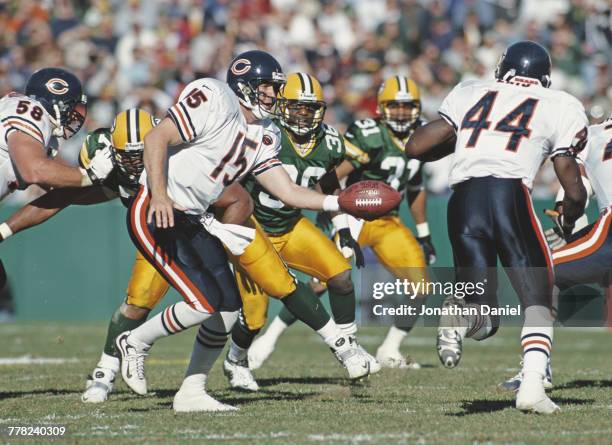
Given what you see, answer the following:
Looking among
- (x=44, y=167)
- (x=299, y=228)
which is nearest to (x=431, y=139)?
(x=299, y=228)

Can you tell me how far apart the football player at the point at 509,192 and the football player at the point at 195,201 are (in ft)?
2.27

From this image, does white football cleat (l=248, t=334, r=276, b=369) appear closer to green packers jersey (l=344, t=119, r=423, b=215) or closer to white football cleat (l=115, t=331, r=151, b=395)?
green packers jersey (l=344, t=119, r=423, b=215)

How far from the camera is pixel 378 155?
8328mm

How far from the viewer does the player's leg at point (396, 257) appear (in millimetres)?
8195

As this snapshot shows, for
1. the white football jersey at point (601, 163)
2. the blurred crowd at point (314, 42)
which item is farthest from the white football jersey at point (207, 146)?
the blurred crowd at point (314, 42)

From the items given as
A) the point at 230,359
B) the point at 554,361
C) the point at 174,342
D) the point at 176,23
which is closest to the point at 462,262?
the point at 230,359

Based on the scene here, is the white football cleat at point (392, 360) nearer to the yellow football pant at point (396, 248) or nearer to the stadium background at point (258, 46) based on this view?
the yellow football pant at point (396, 248)

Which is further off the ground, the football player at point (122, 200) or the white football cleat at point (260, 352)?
the football player at point (122, 200)

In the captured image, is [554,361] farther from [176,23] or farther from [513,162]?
[176,23]

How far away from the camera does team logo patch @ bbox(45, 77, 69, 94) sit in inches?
245

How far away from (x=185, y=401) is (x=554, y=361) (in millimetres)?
3974

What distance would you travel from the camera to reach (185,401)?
5.51m

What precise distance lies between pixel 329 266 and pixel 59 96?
1952 millimetres
